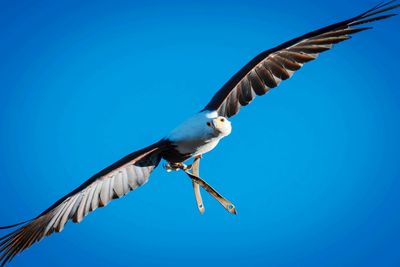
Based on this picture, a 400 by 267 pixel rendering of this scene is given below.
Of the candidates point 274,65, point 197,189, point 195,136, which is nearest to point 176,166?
point 197,189

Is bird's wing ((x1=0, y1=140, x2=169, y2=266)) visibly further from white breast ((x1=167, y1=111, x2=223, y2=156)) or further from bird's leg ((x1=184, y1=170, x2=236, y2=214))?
bird's leg ((x1=184, y1=170, x2=236, y2=214))

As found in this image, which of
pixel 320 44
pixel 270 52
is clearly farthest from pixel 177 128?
pixel 320 44

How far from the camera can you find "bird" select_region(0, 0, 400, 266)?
28.6ft

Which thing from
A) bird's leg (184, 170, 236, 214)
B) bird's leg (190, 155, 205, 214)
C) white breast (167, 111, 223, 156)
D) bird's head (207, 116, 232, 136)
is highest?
white breast (167, 111, 223, 156)

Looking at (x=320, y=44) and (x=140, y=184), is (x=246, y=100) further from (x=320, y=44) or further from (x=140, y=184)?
(x=140, y=184)

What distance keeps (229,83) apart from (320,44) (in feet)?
5.29

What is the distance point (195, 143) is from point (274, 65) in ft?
7.28

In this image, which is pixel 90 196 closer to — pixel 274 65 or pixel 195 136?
pixel 195 136

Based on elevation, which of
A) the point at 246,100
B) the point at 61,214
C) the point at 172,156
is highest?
the point at 246,100

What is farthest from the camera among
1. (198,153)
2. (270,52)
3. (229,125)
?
(270,52)

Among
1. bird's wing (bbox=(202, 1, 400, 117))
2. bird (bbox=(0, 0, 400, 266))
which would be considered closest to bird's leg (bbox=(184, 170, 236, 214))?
bird (bbox=(0, 0, 400, 266))

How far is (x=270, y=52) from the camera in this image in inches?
394

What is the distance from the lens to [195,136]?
356 inches

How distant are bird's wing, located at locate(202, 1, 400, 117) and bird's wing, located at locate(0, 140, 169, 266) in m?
1.25
